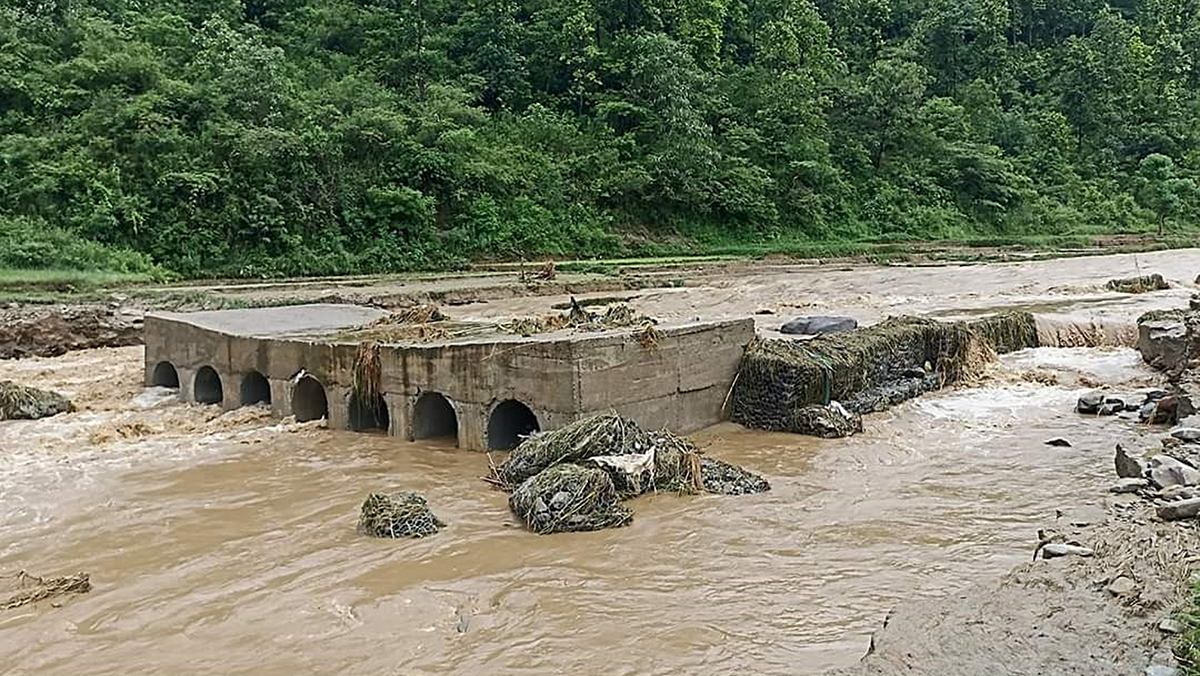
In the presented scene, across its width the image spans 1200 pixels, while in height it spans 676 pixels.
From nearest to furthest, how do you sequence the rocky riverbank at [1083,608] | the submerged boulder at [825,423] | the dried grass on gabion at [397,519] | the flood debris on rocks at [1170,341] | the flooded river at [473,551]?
the rocky riverbank at [1083,608] < the flooded river at [473,551] < the dried grass on gabion at [397,519] < the submerged boulder at [825,423] < the flood debris on rocks at [1170,341]

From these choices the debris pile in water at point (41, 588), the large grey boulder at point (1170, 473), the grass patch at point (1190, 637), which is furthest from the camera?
the large grey boulder at point (1170, 473)

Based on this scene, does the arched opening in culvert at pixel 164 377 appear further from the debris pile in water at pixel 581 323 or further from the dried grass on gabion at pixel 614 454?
the dried grass on gabion at pixel 614 454

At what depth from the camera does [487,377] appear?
12.8 meters

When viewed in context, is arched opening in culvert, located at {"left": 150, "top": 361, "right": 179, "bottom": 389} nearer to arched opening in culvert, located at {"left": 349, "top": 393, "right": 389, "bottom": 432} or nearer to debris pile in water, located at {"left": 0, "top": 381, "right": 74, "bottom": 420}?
debris pile in water, located at {"left": 0, "top": 381, "right": 74, "bottom": 420}

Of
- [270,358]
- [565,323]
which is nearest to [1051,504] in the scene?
[565,323]

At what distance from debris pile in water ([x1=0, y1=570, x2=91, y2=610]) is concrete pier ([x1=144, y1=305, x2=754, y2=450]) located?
5.31m

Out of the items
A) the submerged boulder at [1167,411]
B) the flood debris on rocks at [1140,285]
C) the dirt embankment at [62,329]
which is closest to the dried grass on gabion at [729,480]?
the submerged boulder at [1167,411]

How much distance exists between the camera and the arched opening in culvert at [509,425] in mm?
12922

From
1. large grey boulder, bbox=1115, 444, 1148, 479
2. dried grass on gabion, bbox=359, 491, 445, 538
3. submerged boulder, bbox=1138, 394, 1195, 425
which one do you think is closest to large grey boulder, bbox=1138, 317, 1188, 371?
submerged boulder, bbox=1138, 394, 1195, 425

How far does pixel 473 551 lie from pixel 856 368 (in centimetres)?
800

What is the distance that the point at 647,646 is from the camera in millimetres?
6934

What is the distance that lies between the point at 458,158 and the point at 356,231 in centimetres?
571

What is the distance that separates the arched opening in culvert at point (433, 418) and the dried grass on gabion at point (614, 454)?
252 centimetres

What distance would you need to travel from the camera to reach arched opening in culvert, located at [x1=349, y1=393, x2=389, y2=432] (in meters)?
14.0
